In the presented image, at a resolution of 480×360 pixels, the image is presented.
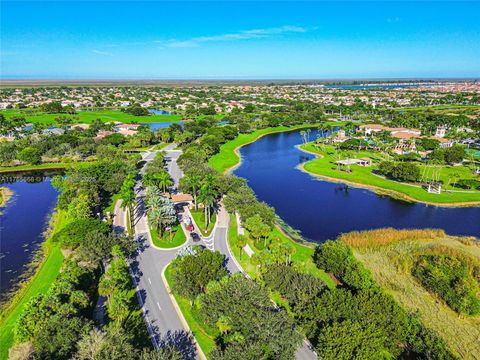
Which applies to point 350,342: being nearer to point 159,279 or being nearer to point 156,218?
point 159,279

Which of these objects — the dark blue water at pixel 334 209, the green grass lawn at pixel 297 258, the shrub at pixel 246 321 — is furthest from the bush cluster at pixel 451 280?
the shrub at pixel 246 321

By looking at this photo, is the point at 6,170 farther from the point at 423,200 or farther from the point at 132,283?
the point at 423,200

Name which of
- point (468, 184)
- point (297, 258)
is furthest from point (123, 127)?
point (468, 184)

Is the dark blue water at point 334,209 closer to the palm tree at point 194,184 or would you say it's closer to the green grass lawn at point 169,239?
the palm tree at point 194,184

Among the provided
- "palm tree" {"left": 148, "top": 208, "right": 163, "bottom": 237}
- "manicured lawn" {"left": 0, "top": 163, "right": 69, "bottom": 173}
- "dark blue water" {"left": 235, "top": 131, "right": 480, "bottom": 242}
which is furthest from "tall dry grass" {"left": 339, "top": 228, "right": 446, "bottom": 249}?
"manicured lawn" {"left": 0, "top": 163, "right": 69, "bottom": 173}

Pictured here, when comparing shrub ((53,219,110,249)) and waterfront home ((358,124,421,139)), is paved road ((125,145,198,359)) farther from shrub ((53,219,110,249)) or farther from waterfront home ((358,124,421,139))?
waterfront home ((358,124,421,139))

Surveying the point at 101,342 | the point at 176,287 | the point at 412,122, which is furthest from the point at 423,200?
the point at 412,122
